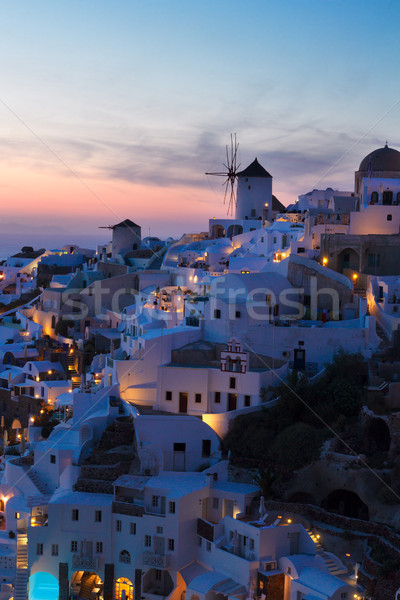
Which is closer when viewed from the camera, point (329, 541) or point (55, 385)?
point (329, 541)

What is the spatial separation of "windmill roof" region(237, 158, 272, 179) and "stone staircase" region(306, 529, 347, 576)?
32.6 meters

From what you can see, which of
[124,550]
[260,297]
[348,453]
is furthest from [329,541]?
[260,297]

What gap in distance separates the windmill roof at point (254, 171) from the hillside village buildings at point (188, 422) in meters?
12.0

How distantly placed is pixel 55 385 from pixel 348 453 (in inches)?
678

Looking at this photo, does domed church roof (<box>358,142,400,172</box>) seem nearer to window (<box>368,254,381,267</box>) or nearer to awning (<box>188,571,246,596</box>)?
window (<box>368,254,381,267</box>)

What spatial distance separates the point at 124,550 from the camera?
2295cm

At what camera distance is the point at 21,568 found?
79.3 feet

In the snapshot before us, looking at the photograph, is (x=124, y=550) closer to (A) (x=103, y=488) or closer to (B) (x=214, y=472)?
(A) (x=103, y=488)

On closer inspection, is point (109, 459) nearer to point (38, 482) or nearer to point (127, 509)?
point (127, 509)

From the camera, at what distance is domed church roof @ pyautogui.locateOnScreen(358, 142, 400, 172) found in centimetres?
4022

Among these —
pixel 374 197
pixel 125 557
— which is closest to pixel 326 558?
pixel 125 557

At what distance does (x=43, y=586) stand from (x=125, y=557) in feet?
9.26

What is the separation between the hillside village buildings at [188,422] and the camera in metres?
21.6

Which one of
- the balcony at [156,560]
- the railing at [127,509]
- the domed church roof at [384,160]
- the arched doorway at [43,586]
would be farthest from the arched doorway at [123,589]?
the domed church roof at [384,160]
